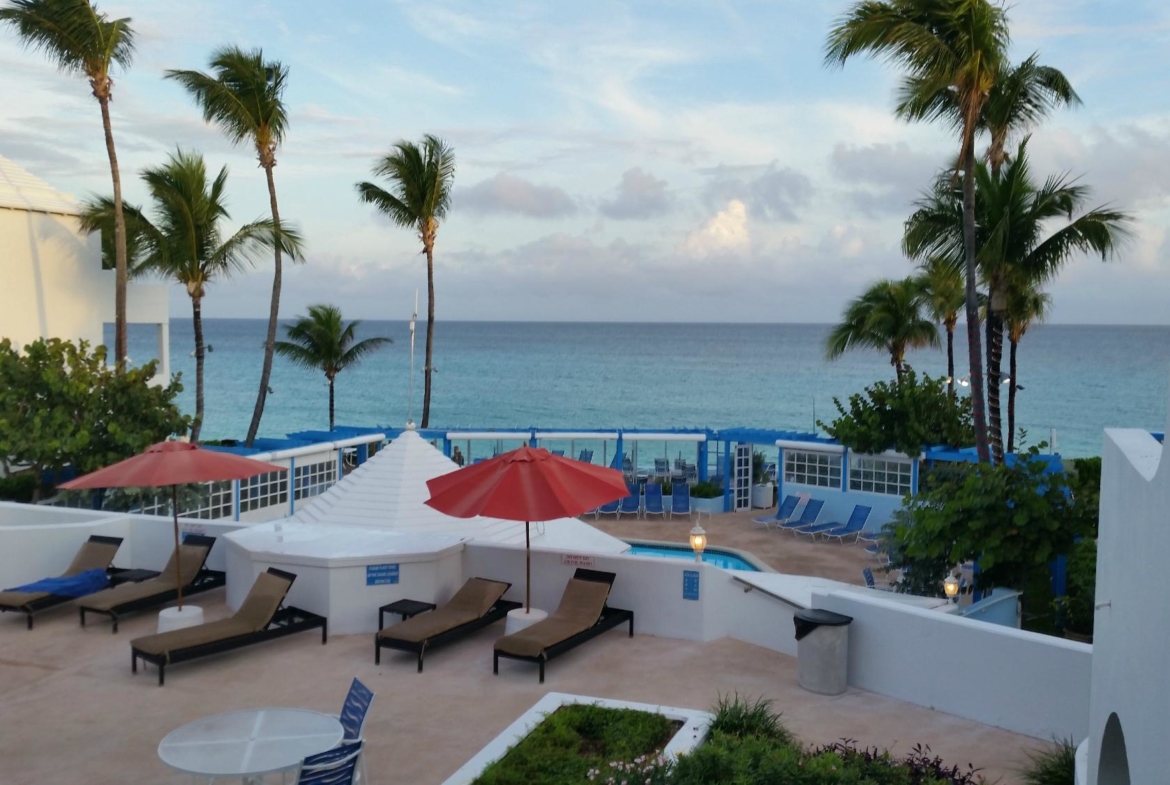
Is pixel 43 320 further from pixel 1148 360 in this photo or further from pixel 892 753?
pixel 1148 360

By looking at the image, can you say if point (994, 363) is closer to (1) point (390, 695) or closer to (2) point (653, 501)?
(2) point (653, 501)

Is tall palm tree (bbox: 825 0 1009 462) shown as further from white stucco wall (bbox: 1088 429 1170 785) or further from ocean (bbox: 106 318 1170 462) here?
ocean (bbox: 106 318 1170 462)

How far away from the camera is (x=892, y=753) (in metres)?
7.05

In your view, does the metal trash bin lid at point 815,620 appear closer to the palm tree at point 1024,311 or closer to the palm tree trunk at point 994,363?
the palm tree trunk at point 994,363

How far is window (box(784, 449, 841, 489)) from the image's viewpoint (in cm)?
2125

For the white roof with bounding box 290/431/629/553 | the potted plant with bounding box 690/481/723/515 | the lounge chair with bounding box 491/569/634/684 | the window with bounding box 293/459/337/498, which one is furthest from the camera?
the potted plant with bounding box 690/481/723/515

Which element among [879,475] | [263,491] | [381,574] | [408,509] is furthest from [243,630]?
[879,475]

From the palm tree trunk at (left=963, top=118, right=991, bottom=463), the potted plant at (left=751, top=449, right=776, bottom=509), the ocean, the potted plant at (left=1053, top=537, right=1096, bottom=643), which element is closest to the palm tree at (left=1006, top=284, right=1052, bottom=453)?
the palm tree trunk at (left=963, top=118, right=991, bottom=463)

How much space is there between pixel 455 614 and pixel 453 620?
0.62 feet

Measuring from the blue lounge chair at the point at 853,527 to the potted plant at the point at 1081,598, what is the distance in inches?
330

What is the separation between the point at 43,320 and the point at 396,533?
49.8 feet

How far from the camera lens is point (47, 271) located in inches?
878

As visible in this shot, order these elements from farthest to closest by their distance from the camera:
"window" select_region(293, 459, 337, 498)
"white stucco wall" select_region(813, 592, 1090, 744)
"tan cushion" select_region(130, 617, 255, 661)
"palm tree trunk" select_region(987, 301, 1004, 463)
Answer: "window" select_region(293, 459, 337, 498) < "palm tree trunk" select_region(987, 301, 1004, 463) < "tan cushion" select_region(130, 617, 255, 661) < "white stucco wall" select_region(813, 592, 1090, 744)

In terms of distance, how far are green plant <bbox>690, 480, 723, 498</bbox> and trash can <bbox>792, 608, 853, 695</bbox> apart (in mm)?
13945
